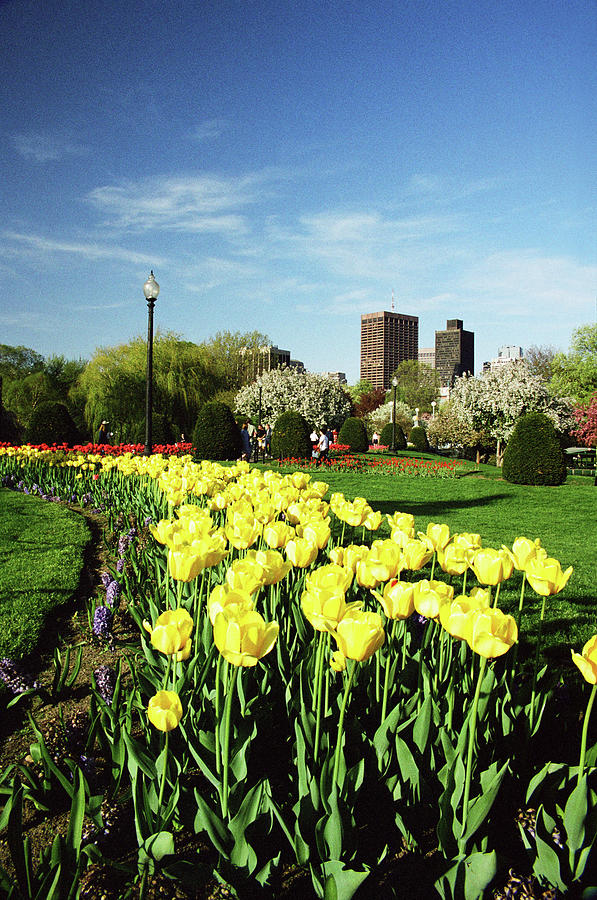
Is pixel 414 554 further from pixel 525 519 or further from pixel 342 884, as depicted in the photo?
pixel 525 519

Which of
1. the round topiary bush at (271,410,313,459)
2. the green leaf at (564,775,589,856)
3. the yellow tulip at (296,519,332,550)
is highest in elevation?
the round topiary bush at (271,410,313,459)

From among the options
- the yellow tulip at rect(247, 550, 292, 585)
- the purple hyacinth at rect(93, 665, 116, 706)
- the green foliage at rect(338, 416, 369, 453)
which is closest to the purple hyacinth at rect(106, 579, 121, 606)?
the purple hyacinth at rect(93, 665, 116, 706)

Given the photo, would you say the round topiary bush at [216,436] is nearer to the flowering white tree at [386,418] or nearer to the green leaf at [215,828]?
the green leaf at [215,828]

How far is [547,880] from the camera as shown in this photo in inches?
59.6

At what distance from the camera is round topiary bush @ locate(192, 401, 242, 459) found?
19141mm

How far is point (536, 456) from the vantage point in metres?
16.0

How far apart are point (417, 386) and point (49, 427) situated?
74.1 m

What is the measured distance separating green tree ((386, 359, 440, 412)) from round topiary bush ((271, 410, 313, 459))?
51.3 meters

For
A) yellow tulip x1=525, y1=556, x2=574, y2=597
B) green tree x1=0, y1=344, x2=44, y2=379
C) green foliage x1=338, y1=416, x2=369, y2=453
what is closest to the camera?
yellow tulip x1=525, y1=556, x2=574, y2=597

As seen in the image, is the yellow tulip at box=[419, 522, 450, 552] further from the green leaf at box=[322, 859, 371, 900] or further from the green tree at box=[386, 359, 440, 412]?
the green tree at box=[386, 359, 440, 412]

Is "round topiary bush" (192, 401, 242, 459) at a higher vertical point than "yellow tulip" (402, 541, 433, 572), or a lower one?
higher

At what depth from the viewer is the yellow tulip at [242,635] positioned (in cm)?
137

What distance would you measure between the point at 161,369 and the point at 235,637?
28.9 meters

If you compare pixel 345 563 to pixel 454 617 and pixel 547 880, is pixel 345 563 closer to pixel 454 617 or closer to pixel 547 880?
pixel 454 617
